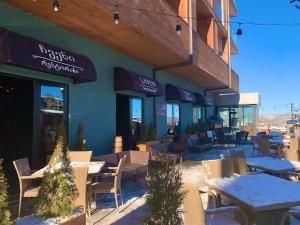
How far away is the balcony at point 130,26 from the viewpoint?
652cm

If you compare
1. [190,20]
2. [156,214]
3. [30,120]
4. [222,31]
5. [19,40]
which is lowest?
[156,214]

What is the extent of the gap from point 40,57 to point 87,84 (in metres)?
2.57

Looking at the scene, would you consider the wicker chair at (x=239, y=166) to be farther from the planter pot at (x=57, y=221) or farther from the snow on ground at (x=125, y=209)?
the planter pot at (x=57, y=221)

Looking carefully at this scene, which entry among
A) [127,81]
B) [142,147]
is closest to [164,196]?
Answer: [127,81]

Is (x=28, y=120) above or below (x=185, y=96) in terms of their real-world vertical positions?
below

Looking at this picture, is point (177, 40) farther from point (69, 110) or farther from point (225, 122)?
point (225, 122)

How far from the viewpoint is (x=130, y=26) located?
756 centimetres

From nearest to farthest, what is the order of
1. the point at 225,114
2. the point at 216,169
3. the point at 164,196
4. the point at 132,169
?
the point at 164,196 < the point at 216,169 < the point at 132,169 < the point at 225,114

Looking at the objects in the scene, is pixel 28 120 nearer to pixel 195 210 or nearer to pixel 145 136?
pixel 145 136

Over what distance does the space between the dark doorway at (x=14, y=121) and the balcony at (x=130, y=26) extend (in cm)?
174

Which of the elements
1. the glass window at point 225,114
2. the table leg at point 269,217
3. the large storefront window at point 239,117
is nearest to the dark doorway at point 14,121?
the table leg at point 269,217

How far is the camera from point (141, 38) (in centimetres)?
866

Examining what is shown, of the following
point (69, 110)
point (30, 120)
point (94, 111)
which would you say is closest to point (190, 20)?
point (94, 111)

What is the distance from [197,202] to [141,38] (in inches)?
254
